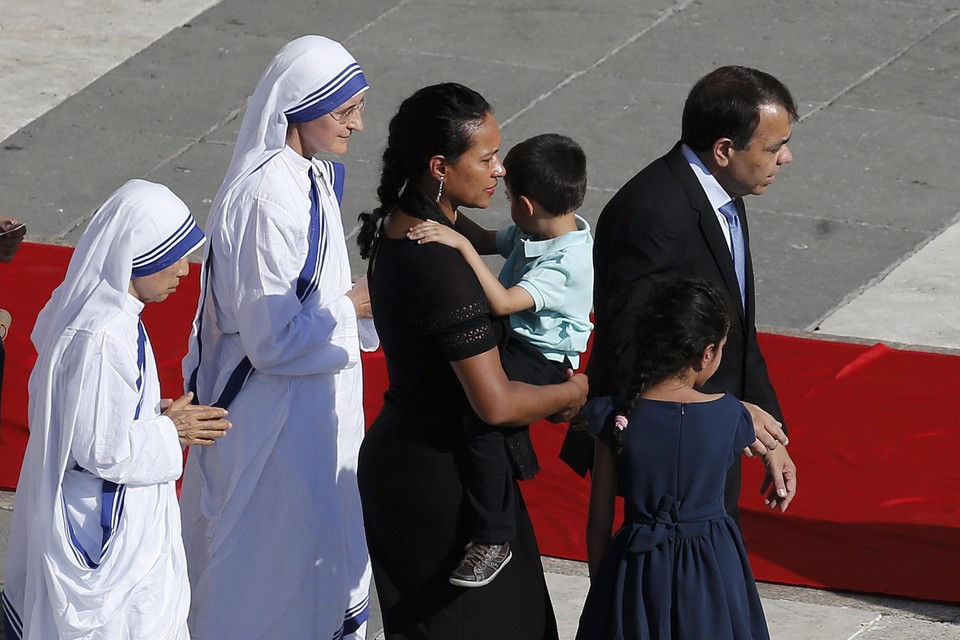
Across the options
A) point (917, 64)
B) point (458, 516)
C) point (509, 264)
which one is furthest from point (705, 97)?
point (917, 64)

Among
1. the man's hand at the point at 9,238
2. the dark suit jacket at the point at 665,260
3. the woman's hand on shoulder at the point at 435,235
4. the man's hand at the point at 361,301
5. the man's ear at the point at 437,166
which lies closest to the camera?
the woman's hand on shoulder at the point at 435,235

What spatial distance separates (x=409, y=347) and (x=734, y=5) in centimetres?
799

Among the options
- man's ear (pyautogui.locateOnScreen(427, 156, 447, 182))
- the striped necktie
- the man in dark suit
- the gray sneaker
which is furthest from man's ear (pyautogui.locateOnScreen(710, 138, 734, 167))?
the gray sneaker

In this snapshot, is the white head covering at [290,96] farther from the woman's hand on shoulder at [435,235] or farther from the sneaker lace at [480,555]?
the sneaker lace at [480,555]

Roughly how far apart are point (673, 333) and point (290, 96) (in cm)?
133

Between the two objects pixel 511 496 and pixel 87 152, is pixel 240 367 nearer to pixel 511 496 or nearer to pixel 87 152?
pixel 511 496

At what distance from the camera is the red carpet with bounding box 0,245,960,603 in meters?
5.68

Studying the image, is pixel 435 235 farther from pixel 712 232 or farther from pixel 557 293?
pixel 712 232

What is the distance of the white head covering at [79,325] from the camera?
157 inches

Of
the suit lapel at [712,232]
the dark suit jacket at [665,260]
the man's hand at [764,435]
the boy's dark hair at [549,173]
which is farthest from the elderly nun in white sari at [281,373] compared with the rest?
the man's hand at [764,435]

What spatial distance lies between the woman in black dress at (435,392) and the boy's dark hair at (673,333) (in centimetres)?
18

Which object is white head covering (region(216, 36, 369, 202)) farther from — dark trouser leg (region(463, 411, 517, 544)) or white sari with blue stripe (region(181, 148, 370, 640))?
dark trouser leg (region(463, 411, 517, 544))

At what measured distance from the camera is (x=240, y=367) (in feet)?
14.9

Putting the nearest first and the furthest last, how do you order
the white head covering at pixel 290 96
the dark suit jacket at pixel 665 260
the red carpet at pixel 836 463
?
1. the dark suit jacket at pixel 665 260
2. the white head covering at pixel 290 96
3. the red carpet at pixel 836 463
